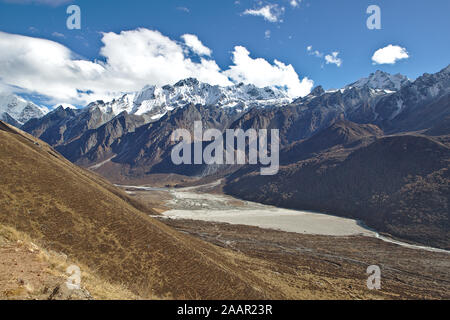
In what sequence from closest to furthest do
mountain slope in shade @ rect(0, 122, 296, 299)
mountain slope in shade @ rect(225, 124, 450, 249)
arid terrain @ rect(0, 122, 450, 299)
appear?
arid terrain @ rect(0, 122, 450, 299) < mountain slope in shade @ rect(0, 122, 296, 299) < mountain slope in shade @ rect(225, 124, 450, 249)

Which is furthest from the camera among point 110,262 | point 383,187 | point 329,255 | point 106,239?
point 383,187

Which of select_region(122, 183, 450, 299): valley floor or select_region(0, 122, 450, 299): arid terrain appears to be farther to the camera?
select_region(122, 183, 450, 299): valley floor

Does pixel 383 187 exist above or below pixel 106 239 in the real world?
below

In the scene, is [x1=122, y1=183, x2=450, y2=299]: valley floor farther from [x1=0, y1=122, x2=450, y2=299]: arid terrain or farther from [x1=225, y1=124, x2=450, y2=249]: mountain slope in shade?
[x1=225, y1=124, x2=450, y2=249]: mountain slope in shade

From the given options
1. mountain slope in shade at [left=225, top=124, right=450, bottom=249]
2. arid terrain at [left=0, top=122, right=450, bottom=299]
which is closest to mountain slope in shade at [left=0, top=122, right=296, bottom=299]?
arid terrain at [left=0, top=122, right=450, bottom=299]

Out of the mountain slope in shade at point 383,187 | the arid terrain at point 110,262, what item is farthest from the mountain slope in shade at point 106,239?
the mountain slope in shade at point 383,187

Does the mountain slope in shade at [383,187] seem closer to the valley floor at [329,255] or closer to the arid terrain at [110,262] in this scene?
the valley floor at [329,255]

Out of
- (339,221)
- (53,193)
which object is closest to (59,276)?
(53,193)

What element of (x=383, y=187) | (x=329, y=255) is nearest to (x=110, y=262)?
(x=329, y=255)

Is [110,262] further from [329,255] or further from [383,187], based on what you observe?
[383,187]
